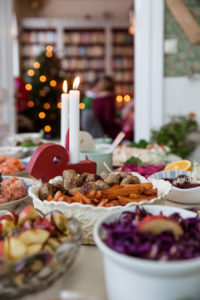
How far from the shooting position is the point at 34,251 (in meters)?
0.55

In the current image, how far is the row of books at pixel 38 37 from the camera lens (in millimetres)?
8284

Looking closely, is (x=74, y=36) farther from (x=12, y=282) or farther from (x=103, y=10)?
(x=12, y=282)

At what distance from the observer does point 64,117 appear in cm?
126

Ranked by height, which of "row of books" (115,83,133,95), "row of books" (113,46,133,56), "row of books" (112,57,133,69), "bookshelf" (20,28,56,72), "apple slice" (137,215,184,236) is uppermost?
"bookshelf" (20,28,56,72)

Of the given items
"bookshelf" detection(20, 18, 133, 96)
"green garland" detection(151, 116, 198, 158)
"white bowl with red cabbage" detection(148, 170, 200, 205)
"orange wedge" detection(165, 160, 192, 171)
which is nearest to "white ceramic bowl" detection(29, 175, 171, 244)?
"white bowl with red cabbage" detection(148, 170, 200, 205)

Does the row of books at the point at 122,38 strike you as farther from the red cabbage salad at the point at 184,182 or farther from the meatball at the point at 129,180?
the meatball at the point at 129,180

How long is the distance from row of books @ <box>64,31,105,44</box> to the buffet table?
823cm

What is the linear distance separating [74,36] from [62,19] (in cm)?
49

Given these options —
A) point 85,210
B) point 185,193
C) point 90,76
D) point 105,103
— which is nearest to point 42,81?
point 105,103

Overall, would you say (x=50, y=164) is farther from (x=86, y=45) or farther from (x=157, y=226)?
(x=86, y=45)

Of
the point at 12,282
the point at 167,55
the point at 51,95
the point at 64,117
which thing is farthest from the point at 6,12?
the point at 12,282

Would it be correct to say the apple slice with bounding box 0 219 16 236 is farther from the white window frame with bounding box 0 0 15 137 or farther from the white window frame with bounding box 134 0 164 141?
the white window frame with bounding box 0 0 15 137

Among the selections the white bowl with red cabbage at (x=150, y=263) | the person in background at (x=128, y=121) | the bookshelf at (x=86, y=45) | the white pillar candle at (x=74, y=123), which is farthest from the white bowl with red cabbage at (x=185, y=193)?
the bookshelf at (x=86, y=45)

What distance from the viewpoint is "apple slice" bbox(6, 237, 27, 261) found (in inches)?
21.4
